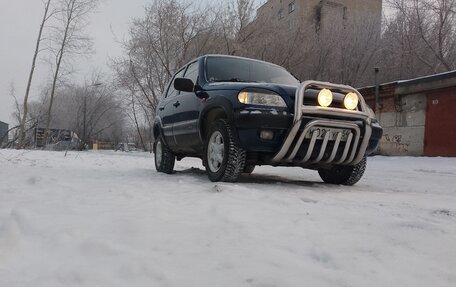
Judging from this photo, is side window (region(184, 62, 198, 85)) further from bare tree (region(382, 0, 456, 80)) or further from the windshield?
bare tree (region(382, 0, 456, 80))

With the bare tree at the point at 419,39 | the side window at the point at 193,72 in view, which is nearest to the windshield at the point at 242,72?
the side window at the point at 193,72

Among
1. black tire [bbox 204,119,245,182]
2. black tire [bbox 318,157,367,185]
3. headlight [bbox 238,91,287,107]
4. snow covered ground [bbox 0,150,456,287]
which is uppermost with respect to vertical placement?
headlight [bbox 238,91,287,107]

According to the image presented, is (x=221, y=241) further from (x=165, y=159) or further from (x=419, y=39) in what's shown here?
(x=419, y=39)

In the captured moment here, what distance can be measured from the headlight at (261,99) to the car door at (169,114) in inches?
77.4

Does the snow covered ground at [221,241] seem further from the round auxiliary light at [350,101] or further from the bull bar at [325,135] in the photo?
the round auxiliary light at [350,101]

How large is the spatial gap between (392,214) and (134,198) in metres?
2.05

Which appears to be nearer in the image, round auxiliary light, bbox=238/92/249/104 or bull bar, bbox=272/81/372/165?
bull bar, bbox=272/81/372/165

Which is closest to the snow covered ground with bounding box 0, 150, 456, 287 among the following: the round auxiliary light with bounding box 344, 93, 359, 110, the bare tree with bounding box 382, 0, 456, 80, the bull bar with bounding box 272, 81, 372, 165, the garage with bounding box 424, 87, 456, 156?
the bull bar with bounding box 272, 81, 372, 165

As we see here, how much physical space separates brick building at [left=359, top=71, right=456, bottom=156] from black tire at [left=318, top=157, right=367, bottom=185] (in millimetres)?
9362

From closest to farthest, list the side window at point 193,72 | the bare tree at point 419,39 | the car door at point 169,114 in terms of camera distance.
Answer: the side window at point 193,72 → the car door at point 169,114 → the bare tree at point 419,39

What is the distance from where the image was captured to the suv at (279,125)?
182 inches

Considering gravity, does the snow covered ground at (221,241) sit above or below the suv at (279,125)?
below

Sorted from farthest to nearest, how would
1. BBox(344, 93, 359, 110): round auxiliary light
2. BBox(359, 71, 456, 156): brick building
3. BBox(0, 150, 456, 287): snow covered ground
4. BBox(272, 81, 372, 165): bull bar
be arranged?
1. BBox(359, 71, 456, 156): brick building
2. BBox(344, 93, 359, 110): round auxiliary light
3. BBox(272, 81, 372, 165): bull bar
4. BBox(0, 150, 456, 287): snow covered ground

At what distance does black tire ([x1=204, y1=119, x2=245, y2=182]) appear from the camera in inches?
186
